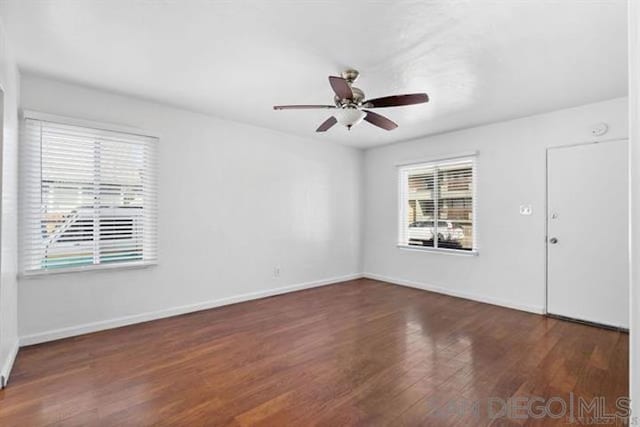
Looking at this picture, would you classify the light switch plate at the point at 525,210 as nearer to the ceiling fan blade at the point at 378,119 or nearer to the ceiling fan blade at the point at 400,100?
the ceiling fan blade at the point at 378,119

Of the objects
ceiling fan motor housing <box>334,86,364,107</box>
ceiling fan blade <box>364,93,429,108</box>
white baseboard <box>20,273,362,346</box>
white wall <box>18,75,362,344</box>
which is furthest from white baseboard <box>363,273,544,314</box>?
ceiling fan motor housing <box>334,86,364,107</box>

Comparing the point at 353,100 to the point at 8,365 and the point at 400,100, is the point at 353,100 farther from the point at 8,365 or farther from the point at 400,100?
the point at 8,365

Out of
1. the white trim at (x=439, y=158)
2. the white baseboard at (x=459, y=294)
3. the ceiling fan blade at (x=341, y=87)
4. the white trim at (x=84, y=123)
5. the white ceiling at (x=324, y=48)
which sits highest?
the white ceiling at (x=324, y=48)

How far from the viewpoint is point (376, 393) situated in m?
2.21

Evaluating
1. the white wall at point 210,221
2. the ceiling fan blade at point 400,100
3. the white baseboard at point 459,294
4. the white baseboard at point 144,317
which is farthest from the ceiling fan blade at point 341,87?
the white baseboard at point 459,294

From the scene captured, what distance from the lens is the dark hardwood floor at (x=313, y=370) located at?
1996mm

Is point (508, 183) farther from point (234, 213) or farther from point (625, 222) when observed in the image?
point (234, 213)

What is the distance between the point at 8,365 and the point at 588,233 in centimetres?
575

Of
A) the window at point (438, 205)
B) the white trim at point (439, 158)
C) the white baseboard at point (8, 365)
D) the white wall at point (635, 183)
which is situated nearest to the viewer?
the white wall at point (635, 183)

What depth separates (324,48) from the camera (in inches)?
96.6

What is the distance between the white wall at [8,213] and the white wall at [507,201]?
493cm

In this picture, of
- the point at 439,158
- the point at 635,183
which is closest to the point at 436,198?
the point at 439,158

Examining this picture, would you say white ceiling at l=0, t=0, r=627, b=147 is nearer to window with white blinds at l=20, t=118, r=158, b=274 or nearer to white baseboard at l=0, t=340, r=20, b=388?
window with white blinds at l=20, t=118, r=158, b=274

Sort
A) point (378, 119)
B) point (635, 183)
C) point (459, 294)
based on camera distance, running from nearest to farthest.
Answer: point (635, 183)
point (378, 119)
point (459, 294)
